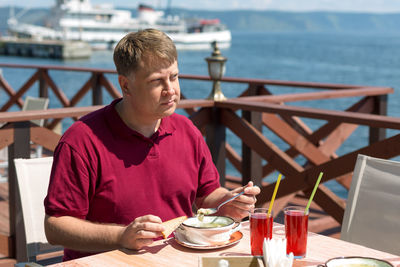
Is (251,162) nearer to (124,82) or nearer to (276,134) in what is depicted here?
→ (276,134)

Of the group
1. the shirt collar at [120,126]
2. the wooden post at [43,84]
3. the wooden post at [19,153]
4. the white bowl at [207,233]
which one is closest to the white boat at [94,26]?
the wooden post at [43,84]

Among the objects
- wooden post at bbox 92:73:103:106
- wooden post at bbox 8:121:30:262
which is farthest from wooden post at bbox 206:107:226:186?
wooden post at bbox 92:73:103:106

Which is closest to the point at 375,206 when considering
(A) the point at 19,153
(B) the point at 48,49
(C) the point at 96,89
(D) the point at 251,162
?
(D) the point at 251,162

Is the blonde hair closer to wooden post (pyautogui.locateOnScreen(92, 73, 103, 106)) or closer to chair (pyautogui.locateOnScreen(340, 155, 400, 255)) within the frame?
chair (pyautogui.locateOnScreen(340, 155, 400, 255))

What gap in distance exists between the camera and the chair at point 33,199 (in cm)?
216

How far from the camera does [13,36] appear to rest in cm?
8019

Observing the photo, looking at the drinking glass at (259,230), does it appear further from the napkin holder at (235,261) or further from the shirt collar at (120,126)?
the shirt collar at (120,126)

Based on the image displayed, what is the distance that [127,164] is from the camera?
182 cm

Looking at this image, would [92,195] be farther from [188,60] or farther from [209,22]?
[209,22]

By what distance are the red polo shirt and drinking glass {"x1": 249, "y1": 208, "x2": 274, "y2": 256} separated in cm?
38

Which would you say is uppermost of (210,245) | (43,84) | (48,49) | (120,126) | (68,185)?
(120,126)

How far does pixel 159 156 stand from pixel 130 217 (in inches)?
7.8

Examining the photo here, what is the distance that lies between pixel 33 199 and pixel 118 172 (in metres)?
0.53

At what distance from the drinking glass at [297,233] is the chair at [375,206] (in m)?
0.65
